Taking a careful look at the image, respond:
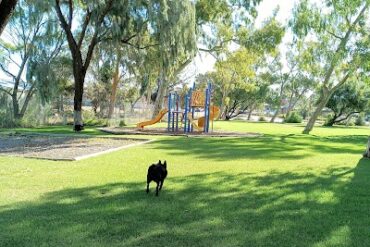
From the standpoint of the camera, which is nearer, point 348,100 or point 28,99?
point 28,99

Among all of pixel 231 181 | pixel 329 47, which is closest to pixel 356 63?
pixel 329 47

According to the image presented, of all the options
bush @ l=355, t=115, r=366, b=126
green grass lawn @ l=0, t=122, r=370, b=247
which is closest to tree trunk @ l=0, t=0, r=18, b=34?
green grass lawn @ l=0, t=122, r=370, b=247

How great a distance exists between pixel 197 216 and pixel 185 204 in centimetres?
59

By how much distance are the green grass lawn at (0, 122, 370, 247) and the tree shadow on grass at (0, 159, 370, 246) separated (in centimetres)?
1

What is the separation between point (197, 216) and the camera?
514cm

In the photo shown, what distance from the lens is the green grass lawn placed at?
438 centimetres

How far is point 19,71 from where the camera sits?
32.3 meters

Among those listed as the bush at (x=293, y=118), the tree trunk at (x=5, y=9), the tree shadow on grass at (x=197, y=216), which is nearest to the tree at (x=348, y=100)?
the bush at (x=293, y=118)

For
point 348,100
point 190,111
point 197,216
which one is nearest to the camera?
point 197,216

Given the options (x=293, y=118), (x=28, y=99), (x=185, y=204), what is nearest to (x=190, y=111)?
(x=28, y=99)

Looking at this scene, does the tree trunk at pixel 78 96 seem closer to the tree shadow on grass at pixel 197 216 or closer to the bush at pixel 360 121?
the tree shadow on grass at pixel 197 216

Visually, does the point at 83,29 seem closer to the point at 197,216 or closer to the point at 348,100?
the point at 197,216

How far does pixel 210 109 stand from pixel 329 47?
6992mm

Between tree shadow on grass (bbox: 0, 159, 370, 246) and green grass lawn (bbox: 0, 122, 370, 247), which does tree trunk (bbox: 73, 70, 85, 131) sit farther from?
tree shadow on grass (bbox: 0, 159, 370, 246)
